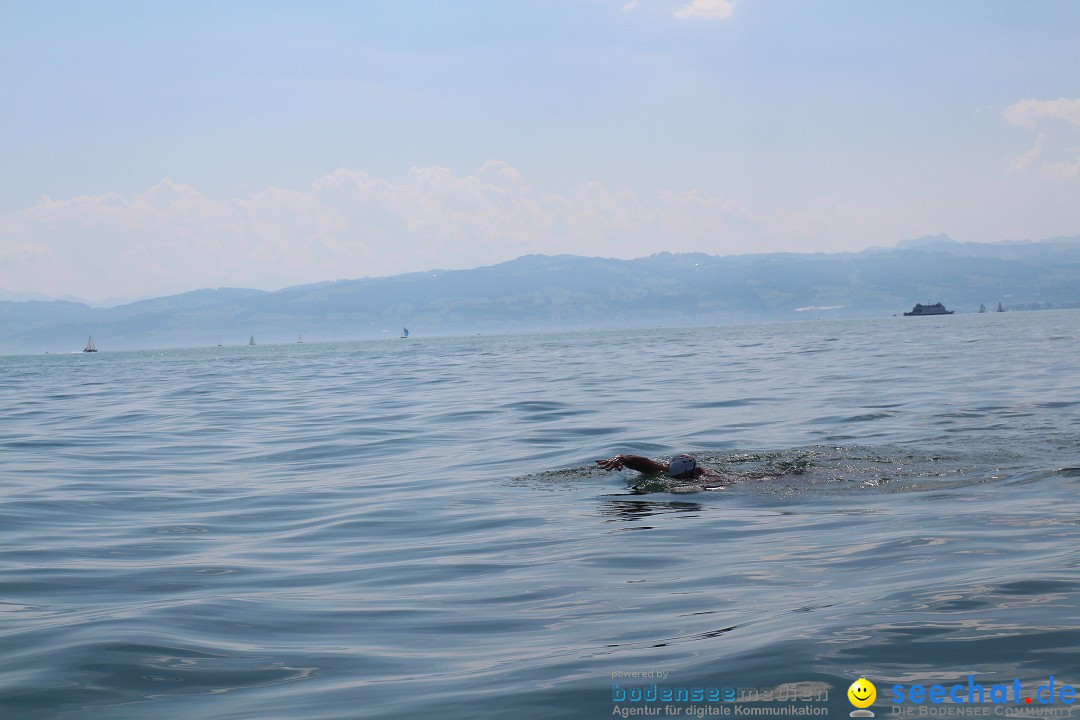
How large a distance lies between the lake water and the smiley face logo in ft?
0.20

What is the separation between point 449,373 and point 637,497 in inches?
1568

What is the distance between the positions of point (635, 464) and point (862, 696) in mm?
8839

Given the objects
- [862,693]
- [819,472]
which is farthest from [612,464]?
[862,693]

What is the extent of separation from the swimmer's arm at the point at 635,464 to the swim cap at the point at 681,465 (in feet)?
0.92

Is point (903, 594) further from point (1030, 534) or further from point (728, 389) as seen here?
point (728, 389)

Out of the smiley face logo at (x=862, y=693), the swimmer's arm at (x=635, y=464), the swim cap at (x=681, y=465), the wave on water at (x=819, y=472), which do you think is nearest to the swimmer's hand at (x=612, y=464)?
the swimmer's arm at (x=635, y=464)

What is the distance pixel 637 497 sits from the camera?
13.4 m

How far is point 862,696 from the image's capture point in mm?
5402

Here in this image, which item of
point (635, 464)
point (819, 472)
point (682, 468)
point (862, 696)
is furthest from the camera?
point (819, 472)

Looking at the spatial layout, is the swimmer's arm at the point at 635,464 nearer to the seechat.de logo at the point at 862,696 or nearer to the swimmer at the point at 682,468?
the swimmer at the point at 682,468

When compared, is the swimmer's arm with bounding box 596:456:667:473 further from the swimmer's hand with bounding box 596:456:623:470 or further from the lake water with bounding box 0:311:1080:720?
the lake water with bounding box 0:311:1080:720

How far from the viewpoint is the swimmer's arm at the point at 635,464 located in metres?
14.0

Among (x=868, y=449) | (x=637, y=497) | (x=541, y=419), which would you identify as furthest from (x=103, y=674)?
(x=541, y=419)

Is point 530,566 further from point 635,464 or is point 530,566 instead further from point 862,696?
point 635,464
